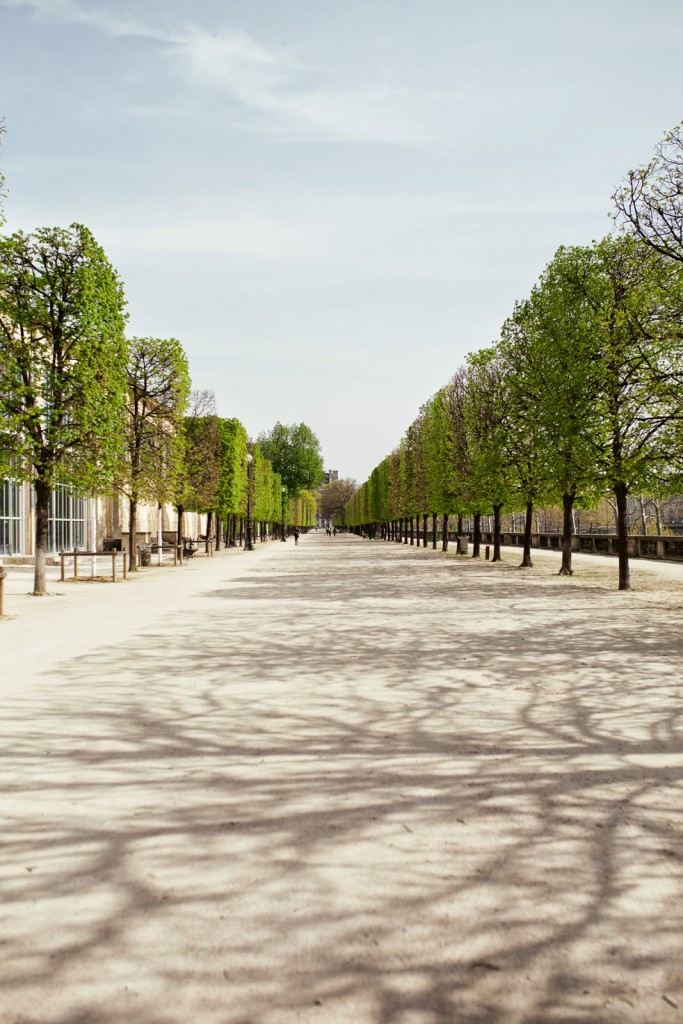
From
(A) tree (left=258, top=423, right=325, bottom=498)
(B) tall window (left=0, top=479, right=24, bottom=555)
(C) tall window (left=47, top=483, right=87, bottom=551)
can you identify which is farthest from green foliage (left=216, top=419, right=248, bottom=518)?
(A) tree (left=258, top=423, right=325, bottom=498)

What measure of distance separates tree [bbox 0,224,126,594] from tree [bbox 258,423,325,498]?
109755mm

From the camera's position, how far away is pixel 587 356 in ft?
73.9

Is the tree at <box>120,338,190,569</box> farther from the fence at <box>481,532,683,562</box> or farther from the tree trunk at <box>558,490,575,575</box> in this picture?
the fence at <box>481,532,683,562</box>

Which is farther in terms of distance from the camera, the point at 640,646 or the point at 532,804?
the point at 640,646

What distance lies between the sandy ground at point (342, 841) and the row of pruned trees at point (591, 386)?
10177 millimetres

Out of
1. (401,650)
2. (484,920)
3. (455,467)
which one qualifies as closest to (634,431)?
(401,650)

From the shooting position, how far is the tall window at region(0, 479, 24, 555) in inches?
1483

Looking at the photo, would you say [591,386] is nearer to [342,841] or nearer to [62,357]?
[62,357]

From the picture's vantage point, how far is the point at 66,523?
152 ft

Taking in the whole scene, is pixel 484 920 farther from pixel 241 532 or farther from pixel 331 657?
pixel 241 532

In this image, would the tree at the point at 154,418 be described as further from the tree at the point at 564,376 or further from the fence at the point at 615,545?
the fence at the point at 615,545

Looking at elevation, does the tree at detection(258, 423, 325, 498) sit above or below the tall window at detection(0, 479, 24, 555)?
above

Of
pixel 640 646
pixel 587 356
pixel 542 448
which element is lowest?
pixel 640 646

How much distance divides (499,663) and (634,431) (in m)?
12.2
